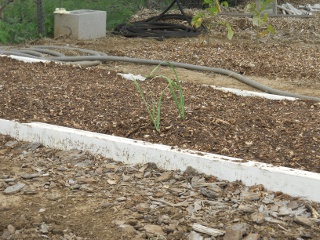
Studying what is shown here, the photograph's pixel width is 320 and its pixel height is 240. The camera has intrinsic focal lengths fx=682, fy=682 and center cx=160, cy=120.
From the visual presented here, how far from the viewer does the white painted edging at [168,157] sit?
4.61 metres

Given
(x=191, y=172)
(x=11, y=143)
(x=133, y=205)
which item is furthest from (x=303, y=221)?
(x=11, y=143)

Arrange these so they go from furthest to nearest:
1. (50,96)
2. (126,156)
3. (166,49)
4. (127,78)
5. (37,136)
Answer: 1. (166,49)
2. (127,78)
3. (50,96)
4. (37,136)
5. (126,156)

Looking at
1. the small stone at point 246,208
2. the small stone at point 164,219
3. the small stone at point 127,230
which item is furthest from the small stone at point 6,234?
the small stone at point 246,208

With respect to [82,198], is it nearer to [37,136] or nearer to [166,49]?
[37,136]

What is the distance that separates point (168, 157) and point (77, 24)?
6.59 meters

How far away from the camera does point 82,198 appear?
4613mm

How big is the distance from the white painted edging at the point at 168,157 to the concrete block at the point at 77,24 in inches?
220

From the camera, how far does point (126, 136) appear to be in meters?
5.48

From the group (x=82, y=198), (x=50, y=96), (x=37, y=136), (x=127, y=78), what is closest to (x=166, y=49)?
(x=127, y=78)

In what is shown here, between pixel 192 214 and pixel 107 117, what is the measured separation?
175 centimetres

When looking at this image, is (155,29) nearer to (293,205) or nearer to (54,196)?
(54,196)

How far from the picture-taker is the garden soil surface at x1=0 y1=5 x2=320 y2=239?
4238 mm

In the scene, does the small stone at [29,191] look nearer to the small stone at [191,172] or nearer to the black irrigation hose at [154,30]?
the small stone at [191,172]

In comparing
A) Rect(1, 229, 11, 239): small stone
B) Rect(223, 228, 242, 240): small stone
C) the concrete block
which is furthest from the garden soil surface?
the concrete block
